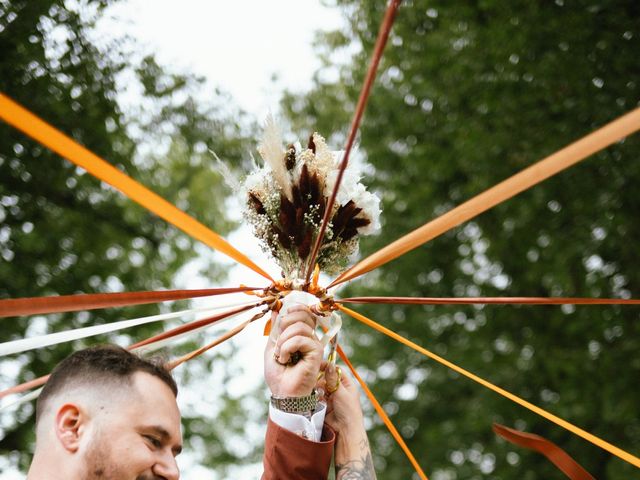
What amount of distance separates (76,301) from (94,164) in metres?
0.46

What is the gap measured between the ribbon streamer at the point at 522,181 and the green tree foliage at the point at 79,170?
19.5ft

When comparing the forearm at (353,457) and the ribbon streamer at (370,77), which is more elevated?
the ribbon streamer at (370,77)

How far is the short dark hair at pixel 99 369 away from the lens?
2.90 meters

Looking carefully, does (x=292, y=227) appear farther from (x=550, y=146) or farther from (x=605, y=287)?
(x=605, y=287)

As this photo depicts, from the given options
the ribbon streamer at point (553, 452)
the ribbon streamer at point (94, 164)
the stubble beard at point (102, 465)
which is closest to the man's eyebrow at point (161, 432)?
the stubble beard at point (102, 465)

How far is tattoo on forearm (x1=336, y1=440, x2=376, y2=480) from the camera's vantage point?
327cm

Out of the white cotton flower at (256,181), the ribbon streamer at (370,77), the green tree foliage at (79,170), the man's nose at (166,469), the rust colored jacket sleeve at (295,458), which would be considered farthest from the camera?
the green tree foliage at (79,170)

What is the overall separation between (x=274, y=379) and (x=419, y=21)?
24.5ft

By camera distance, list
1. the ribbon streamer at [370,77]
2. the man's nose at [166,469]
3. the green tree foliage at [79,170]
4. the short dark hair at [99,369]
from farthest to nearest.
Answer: the green tree foliage at [79,170]
the short dark hair at [99,369]
the man's nose at [166,469]
the ribbon streamer at [370,77]

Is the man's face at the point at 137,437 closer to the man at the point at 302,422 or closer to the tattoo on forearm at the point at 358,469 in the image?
the man at the point at 302,422

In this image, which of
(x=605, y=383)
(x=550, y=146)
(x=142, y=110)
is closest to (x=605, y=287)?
(x=605, y=383)

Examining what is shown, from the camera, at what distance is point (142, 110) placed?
10008mm

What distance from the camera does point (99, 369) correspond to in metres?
2.92

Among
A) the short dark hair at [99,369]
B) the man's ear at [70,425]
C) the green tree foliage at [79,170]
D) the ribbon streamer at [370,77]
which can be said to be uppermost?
the green tree foliage at [79,170]
